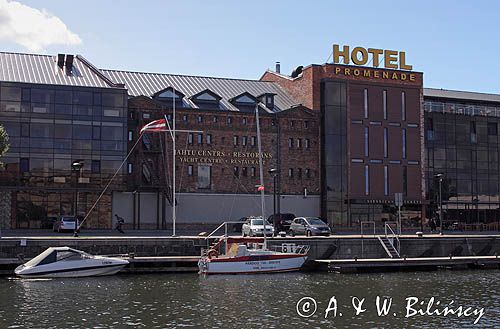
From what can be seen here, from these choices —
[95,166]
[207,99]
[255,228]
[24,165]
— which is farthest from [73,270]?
[207,99]

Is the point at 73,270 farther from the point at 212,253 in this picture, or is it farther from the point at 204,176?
the point at 204,176

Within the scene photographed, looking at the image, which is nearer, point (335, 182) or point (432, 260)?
point (432, 260)

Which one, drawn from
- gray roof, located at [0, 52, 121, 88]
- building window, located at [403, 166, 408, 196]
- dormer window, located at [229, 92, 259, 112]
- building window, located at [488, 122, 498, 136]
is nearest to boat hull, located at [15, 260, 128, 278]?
gray roof, located at [0, 52, 121, 88]

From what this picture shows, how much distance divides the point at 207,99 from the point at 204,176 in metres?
7.90

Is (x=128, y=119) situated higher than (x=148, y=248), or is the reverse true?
(x=128, y=119)

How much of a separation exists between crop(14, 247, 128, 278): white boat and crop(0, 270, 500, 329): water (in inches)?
31.5

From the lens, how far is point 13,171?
59.6 meters

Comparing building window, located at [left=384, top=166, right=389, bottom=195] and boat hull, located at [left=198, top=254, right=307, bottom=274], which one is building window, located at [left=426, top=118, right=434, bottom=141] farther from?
boat hull, located at [left=198, top=254, right=307, bottom=274]

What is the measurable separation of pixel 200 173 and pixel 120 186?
7982mm

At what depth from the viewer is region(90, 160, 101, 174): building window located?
203 feet

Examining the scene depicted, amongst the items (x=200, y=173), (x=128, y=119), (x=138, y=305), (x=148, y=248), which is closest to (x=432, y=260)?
A: (x=148, y=248)

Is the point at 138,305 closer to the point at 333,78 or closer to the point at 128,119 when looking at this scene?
the point at 128,119

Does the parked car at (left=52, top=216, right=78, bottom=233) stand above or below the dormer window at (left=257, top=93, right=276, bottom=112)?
below

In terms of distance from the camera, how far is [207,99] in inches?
2724
